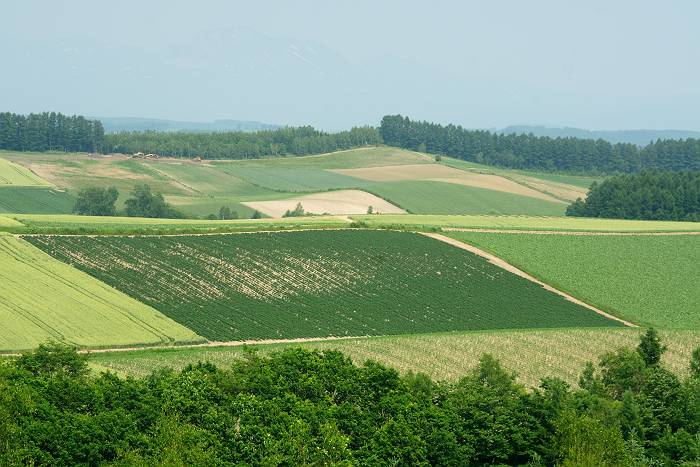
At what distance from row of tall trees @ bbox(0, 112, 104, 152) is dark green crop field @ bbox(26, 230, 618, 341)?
99.6m

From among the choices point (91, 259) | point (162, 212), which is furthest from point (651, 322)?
point (162, 212)

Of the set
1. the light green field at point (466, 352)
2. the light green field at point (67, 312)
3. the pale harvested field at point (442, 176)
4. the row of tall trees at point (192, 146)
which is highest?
the row of tall trees at point (192, 146)

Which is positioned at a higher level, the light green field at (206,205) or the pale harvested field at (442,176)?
the pale harvested field at (442,176)

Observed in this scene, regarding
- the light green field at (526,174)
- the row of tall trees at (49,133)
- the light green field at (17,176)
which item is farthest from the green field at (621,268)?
the row of tall trees at (49,133)

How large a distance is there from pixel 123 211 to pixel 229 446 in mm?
82555

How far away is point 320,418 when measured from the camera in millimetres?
44438

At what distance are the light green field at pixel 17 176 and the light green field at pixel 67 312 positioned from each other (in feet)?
204

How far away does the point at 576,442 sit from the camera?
4362 centimetres

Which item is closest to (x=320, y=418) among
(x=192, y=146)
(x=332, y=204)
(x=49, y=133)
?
(x=332, y=204)

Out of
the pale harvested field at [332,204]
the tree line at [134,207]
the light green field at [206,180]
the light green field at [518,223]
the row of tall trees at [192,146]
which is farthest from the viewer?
the row of tall trees at [192,146]

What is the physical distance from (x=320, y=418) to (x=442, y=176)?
120 metres

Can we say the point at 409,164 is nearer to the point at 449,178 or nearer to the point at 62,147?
the point at 449,178

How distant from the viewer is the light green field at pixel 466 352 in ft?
189

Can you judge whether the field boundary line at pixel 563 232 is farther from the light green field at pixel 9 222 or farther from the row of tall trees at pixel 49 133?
the row of tall trees at pixel 49 133
